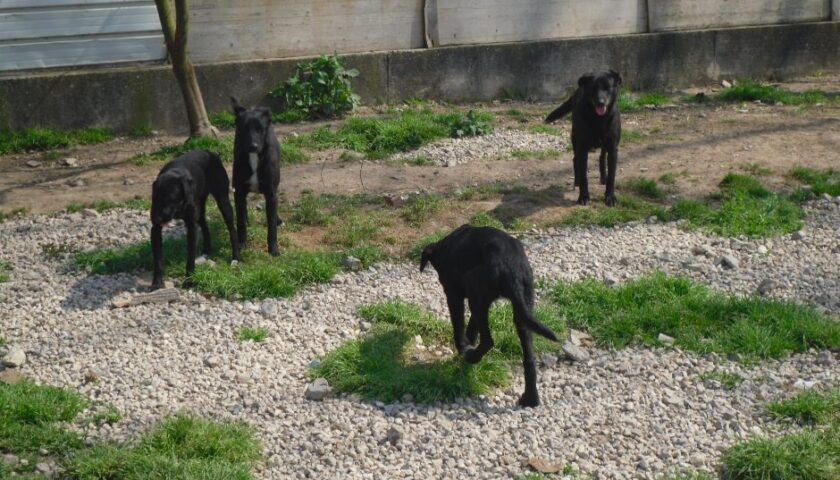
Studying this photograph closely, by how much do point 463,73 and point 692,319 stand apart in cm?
776

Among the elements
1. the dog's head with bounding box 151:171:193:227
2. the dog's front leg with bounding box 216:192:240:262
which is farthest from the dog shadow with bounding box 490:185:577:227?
the dog's head with bounding box 151:171:193:227

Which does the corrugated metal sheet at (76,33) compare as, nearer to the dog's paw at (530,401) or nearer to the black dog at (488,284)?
the black dog at (488,284)

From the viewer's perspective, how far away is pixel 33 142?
41.3 ft

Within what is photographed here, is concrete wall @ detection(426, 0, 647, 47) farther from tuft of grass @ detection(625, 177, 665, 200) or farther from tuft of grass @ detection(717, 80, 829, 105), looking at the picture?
tuft of grass @ detection(625, 177, 665, 200)

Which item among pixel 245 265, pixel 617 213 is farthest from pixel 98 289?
pixel 617 213

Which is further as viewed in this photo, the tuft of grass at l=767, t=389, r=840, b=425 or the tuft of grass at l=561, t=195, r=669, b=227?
the tuft of grass at l=561, t=195, r=669, b=227

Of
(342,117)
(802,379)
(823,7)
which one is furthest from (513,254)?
(823,7)

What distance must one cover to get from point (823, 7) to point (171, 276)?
12.4m

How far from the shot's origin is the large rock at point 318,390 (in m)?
6.59

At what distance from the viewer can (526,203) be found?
10242mm

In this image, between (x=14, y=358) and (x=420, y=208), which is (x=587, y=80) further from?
(x=14, y=358)

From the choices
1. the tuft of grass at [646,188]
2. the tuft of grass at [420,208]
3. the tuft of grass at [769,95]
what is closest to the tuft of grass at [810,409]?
the tuft of grass at [420,208]

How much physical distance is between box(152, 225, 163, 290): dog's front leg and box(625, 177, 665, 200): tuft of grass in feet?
A: 16.6

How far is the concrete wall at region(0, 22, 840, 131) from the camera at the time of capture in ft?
42.4
